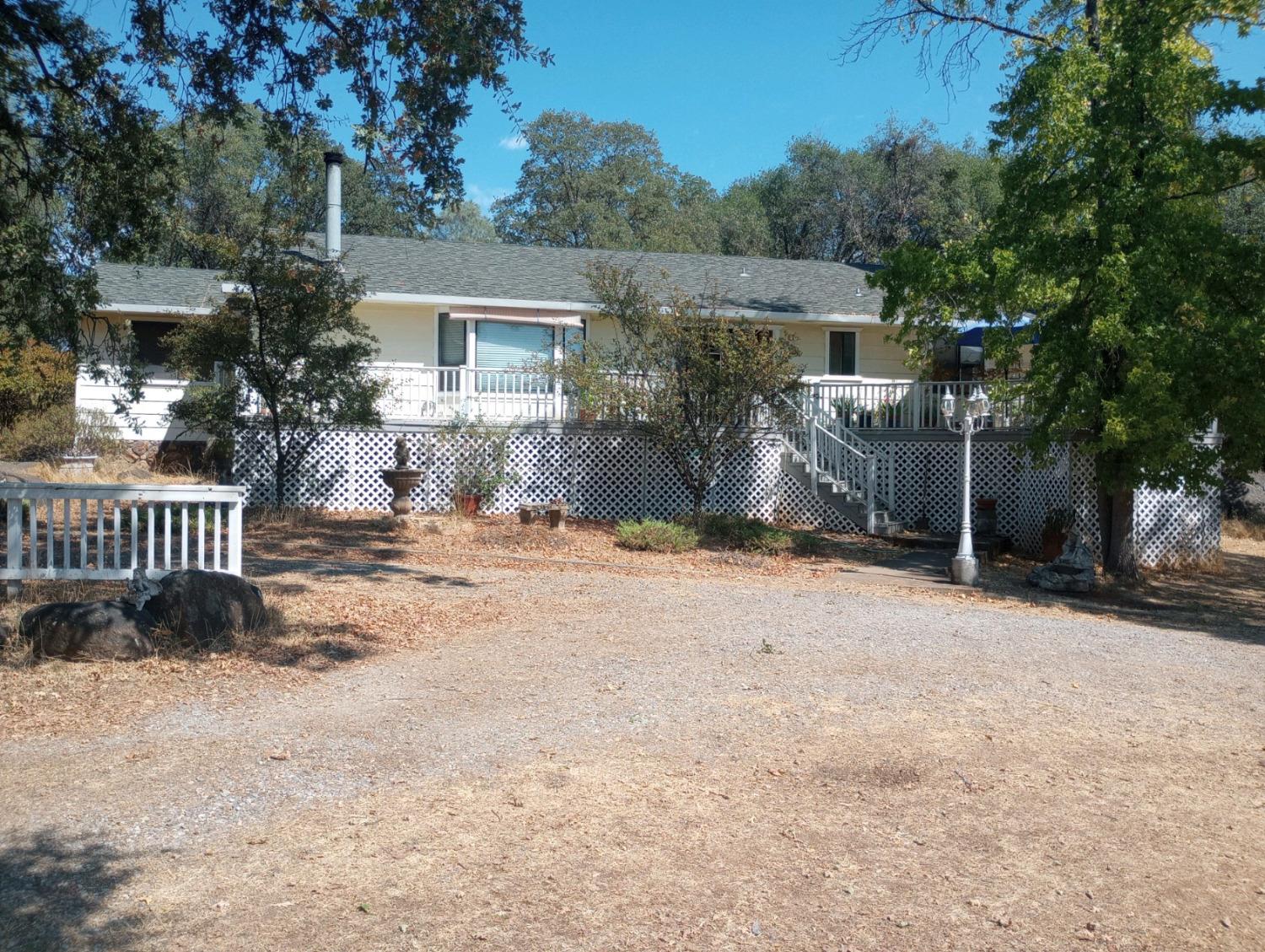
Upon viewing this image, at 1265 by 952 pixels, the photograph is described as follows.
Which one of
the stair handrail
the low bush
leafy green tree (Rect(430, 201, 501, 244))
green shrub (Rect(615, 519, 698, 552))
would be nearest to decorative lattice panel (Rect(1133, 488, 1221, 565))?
the stair handrail

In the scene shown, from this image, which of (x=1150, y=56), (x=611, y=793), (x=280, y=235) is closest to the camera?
(x=611, y=793)

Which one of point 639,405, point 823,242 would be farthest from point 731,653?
point 823,242

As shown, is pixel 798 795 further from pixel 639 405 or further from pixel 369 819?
pixel 639 405

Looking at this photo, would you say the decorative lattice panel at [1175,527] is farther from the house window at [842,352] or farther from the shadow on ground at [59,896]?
the shadow on ground at [59,896]

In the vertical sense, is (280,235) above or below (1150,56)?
below

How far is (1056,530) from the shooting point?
1631 cm

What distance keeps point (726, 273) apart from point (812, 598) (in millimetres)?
14021

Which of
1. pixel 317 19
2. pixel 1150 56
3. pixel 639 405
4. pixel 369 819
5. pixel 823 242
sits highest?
pixel 823 242

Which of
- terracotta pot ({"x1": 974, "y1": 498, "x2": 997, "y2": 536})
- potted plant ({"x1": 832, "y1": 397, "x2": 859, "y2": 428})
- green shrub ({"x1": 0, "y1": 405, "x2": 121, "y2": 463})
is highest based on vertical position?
potted plant ({"x1": 832, "y1": 397, "x2": 859, "y2": 428})

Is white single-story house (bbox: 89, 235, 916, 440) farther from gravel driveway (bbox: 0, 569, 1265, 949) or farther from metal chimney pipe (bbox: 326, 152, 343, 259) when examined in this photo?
gravel driveway (bbox: 0, 569, 1265, 949)

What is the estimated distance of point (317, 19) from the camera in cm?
1037

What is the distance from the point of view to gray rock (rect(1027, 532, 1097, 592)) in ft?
44.5

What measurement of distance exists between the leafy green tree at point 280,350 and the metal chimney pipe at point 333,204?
5541 millimetres

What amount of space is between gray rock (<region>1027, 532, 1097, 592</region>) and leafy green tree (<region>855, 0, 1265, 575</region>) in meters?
1.21
